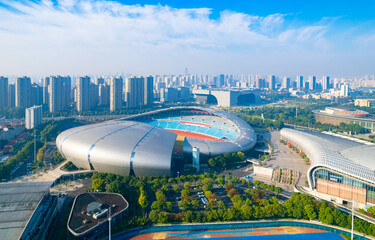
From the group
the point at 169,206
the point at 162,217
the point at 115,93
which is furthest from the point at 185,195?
the point at 115,93

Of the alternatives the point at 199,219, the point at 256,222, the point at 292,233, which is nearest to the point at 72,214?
the point at 199,219

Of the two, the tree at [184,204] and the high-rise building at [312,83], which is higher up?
the high-rise building at [312,83]

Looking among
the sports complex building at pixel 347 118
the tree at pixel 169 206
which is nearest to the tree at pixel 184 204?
the tree at pixel 169 206

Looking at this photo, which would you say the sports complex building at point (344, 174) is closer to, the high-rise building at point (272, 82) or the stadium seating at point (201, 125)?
the stadium seating at point (201, 125)

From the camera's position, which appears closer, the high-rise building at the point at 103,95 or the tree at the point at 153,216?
the tree at the point at 153,216

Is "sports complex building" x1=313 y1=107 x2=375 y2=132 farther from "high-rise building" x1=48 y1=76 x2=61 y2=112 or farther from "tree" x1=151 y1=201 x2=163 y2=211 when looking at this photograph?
"high-rise building" x1=48 y1=76 x2=61 y2=112

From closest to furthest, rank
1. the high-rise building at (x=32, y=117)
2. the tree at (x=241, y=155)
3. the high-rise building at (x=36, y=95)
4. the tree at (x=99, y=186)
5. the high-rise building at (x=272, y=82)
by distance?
the tree at (x=99, y=186), the tree at (x=241, y=155), the high-rise building at (x=32, y=117), the high-rise building at (x=36, y=95), the high-rise building at (x=272, y=82)
